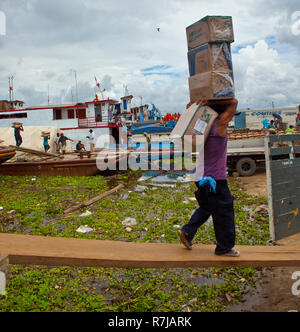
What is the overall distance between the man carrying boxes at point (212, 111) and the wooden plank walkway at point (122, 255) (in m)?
0.25

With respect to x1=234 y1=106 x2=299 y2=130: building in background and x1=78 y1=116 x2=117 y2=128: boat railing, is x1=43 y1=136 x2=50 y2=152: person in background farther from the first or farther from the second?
x1=234 y1=106 x2=299 y2=130: building in background

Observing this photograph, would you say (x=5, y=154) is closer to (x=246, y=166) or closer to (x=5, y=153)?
(x=5, y=153)

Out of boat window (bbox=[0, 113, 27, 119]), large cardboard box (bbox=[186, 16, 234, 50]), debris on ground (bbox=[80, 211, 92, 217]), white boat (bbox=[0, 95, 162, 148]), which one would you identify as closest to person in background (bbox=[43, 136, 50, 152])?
white boat (bbox=[0, 95, 162, 148])

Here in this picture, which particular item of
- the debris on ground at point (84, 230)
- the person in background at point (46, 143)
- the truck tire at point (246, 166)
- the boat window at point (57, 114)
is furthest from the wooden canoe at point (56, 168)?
the boat window at point (57, 114)

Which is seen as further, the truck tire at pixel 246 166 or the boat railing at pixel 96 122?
the boat railing at pixel 96 122

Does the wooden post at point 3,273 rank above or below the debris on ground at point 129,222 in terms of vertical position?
above

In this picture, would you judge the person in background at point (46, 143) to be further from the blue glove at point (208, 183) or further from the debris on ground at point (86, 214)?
the blue glove at point (208, 183)

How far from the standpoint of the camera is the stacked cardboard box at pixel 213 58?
2.46m

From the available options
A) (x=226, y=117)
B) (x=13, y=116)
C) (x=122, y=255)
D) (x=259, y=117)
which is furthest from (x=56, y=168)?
(x=259, y=117)

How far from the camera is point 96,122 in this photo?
71.3ft

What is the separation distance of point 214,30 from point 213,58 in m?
0.24

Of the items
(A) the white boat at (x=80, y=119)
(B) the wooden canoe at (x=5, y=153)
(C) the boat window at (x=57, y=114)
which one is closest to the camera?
(B) the wooden canoe at (x=5, y=153)
